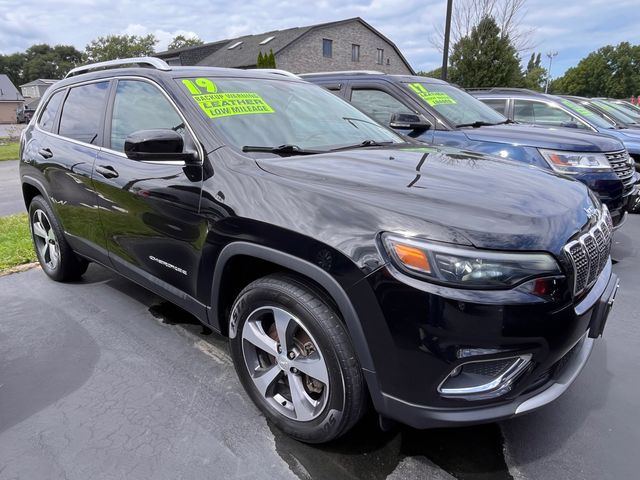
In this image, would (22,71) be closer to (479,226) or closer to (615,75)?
(615,75)

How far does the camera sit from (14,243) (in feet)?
17.4

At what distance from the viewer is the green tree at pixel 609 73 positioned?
7550cm

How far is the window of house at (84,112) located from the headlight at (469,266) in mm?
2635

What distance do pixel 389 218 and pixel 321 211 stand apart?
298 mm

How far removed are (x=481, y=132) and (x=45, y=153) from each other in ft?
14.0

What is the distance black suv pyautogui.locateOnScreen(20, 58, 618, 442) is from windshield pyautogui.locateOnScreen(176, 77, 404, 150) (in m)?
0.01

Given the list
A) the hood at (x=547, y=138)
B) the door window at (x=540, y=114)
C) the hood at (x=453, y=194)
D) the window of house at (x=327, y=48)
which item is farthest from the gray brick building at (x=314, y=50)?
the hood at (x=453, y=194)

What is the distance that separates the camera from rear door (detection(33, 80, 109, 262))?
3293 millimetres

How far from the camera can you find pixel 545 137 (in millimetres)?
4844

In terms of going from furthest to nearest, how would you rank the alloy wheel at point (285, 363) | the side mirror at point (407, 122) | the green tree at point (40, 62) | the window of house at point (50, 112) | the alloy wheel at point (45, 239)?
the green tree at point (40, 62), the side mirror at point (407, 122), the alloy wheel at point (45, 239), the window of house at point (50, 112), the alloy wheel at point (285, 363)

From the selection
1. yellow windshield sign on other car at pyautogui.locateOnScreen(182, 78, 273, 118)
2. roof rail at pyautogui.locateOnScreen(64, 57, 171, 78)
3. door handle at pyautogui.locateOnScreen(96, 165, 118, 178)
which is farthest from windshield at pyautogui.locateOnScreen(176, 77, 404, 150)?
door handle at pyautogui.locateOnScreen(96, 165, 118, 178)

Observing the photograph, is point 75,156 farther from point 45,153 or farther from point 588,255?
point 588,255

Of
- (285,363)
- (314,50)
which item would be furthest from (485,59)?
(285,363)

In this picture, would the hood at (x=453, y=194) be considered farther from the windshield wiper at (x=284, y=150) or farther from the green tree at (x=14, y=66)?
the green tree at (x=14, y=66)
